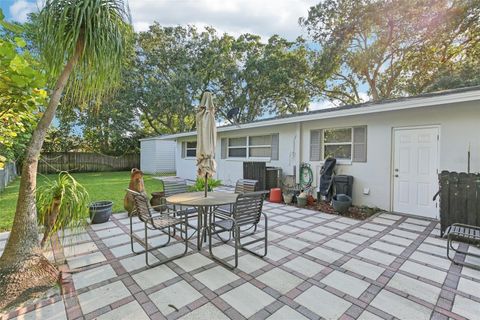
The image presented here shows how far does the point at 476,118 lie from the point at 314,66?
10548mm

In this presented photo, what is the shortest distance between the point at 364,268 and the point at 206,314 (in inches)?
80.2

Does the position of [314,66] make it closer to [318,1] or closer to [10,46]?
[318,1]

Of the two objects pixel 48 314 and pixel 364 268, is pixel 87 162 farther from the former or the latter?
pixel 364 268

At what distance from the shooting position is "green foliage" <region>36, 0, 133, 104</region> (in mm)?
2289

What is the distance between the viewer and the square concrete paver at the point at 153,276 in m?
2.59

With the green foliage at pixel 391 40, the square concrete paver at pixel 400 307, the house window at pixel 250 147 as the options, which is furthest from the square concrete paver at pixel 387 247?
the green foliage at pixel 391 40

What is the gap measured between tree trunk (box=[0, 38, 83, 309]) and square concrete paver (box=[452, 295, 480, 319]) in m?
4.04

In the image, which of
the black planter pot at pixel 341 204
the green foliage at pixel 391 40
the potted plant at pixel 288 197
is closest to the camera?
the black planter pot at pixel 341 204

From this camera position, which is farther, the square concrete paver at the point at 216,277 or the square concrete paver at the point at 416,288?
the square concrete paver at the point at 216,277

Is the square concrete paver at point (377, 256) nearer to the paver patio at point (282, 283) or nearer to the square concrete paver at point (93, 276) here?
the paver patio at point (282, 283)

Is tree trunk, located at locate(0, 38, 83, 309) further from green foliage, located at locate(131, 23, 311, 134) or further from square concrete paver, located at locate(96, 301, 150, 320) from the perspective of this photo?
green foliage, located at locate(131, 23, 311, 134)

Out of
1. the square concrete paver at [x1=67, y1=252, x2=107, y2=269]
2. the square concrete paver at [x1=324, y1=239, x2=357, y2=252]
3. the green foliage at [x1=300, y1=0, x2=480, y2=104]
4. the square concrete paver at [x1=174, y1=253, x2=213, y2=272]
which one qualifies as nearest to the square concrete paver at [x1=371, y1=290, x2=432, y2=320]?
the square concrete paver at [x1=324, y1=239, x2=357, y2=252]

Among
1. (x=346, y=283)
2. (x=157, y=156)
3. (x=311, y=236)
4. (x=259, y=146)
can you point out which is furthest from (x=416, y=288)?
(x=157, y=156)

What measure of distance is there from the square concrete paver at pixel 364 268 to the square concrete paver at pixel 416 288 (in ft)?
0.55
